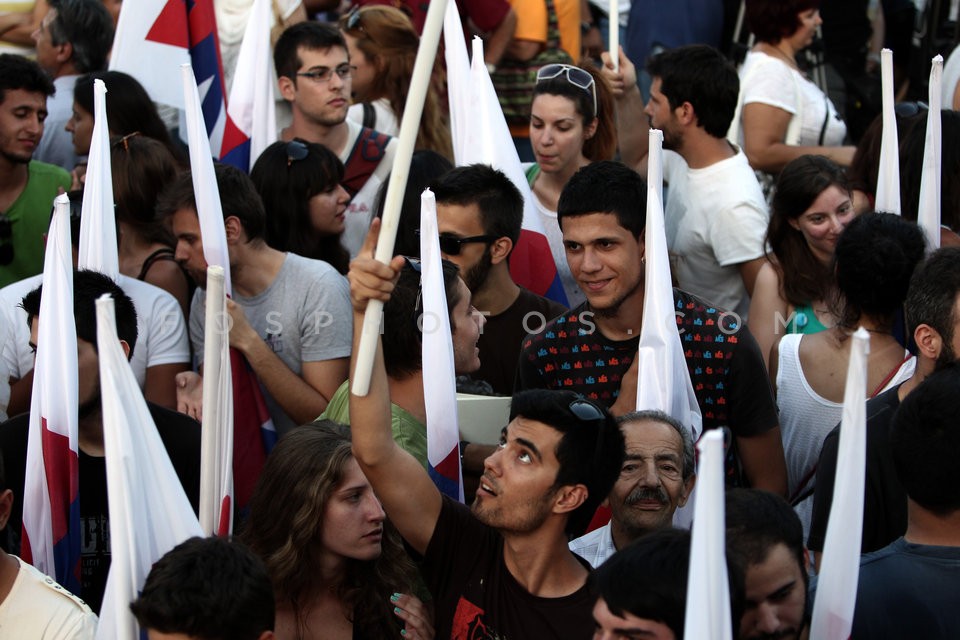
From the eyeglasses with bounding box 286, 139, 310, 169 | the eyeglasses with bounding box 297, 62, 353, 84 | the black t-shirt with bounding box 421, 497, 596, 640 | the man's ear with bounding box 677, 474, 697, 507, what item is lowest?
the black t-shirt with bounding box 421, 497, 596, 640

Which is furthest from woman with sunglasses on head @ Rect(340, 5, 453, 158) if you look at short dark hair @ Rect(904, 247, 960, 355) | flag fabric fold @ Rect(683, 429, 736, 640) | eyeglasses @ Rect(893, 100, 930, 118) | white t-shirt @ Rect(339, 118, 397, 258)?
flag fabric fold @ Rect(683, 429, 736, 640)

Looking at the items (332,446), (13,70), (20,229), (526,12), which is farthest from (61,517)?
(526,12)

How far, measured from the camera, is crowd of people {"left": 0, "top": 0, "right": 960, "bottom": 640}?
3025 mm

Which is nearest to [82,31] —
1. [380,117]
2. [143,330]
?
[380,117]

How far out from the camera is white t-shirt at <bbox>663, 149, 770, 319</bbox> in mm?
5340

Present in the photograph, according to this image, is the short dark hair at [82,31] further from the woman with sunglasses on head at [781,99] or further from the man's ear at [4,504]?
the man's ear at [4,504]

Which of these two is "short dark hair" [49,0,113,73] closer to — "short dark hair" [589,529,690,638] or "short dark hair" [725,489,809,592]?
"short dark hair" [725,489,809,592]

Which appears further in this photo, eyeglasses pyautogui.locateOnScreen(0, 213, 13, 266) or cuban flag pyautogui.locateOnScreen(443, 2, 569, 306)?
eyeglasses pyautogui.locateOnScreen(0, 213, 13, 266)

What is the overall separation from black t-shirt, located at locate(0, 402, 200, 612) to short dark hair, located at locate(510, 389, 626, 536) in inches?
44.5

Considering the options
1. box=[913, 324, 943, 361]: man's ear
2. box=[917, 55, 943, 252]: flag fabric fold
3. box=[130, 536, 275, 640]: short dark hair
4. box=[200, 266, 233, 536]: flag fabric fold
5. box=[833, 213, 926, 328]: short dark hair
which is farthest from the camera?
box=[917, 55, 943, 252]: flag fabric fold

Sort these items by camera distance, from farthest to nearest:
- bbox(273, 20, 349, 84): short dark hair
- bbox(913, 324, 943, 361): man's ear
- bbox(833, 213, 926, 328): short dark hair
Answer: bbox(273, 20, 349, 84): short dark hair
bbox(833, 213, 926, 328): short dark hair
bbox(913, 324, 943, 361): man's ear

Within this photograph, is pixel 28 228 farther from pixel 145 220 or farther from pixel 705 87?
pixel 705 87

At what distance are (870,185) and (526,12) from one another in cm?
273

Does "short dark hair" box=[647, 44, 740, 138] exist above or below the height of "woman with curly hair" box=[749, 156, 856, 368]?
above
